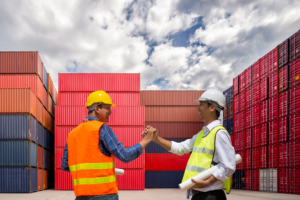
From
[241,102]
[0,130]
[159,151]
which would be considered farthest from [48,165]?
[241,102]

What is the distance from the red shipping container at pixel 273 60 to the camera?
20.3 m

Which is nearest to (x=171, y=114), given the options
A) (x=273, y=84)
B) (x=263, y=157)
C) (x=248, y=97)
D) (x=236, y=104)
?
(x=236, y=104)

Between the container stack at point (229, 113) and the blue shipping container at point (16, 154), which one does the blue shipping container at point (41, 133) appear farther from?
the container stack at point (229, 113)

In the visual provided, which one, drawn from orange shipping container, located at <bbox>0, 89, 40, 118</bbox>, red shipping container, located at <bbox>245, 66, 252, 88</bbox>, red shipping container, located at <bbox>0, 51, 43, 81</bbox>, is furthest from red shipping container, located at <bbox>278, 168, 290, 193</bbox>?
red shipping container, located at <bbox>0, 51, 43, 81</bbox>

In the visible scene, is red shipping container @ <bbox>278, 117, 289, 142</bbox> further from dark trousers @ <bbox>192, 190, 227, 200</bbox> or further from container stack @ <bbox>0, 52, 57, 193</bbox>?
dark trousers @ <bbox>192, 190, 227, 200</bbox>

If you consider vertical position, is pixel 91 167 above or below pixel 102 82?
below

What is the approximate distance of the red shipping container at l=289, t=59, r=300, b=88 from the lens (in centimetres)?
1777

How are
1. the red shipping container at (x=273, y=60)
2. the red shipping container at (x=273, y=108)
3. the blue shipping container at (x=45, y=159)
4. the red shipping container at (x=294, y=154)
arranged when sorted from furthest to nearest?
the blue shipping container at (x=45, y=159), the red shipping container at (x=273, y=60), the red shipping container at (x=273, y=108), the red shipping container at (x=294, y=154)

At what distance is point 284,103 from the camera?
19.0 meters

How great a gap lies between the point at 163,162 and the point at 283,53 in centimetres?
1530

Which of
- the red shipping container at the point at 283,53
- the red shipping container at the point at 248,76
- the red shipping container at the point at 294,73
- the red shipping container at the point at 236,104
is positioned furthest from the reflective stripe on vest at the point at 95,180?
the red shipping container at the point at 236,104

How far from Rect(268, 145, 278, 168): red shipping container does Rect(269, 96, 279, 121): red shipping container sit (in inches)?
82.6

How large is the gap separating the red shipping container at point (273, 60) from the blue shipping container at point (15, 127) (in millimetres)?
17868

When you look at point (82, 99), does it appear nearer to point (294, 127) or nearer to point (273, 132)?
point (273, 132)
